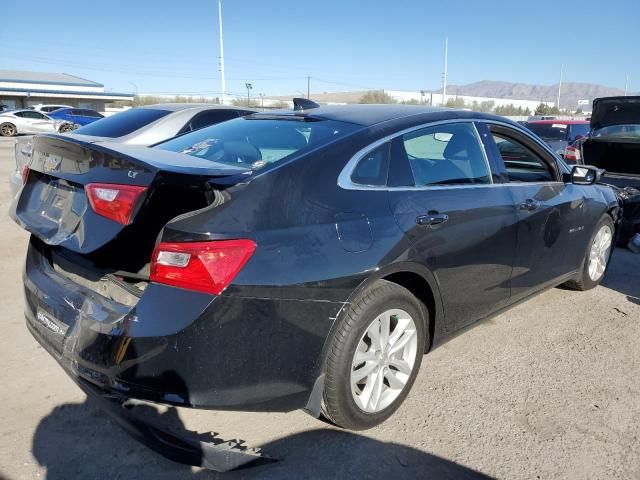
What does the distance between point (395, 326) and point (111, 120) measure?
5.64 meters

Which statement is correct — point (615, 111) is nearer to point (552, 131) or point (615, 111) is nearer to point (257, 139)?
point (257, 139)

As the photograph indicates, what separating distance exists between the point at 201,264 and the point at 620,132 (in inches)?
296

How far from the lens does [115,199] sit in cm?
221

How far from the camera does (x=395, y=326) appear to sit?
2.85m

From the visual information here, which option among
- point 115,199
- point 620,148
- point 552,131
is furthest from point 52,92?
point 115,199

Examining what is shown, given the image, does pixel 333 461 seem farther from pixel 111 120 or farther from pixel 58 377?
pixel 111 120

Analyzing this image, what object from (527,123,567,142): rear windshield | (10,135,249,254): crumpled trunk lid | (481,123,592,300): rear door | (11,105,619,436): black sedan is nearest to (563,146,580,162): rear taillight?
(527,123,567,142): rear windshield

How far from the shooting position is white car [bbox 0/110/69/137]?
25.5m

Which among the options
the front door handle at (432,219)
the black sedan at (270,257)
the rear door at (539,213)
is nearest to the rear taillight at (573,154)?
the rear door at (539,213)

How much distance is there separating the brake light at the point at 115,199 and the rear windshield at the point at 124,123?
14.9ft

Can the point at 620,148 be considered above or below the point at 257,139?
below

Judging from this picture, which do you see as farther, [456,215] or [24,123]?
[24,123]

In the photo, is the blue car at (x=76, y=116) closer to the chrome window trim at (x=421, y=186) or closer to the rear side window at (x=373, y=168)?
the chrome window trim at (x=421, y=186)

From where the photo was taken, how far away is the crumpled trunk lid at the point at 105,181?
7.23ft
